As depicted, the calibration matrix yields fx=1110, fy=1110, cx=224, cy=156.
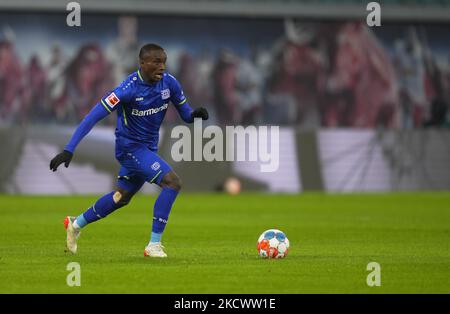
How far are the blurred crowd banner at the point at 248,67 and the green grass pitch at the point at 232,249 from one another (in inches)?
387

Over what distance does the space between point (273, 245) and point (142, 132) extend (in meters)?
2.19

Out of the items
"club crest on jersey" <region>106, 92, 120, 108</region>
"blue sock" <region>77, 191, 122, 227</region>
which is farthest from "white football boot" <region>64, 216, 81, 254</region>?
"club crest on jersey" <region>106, 92, 120, 108</region>

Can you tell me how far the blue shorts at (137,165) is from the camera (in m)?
13.8

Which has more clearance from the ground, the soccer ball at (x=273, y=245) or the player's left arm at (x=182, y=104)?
the player's left arm at (x=182, y=104)

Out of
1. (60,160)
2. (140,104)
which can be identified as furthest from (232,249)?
(60,160)

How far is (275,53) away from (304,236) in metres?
22.9

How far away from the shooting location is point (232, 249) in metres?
15.4

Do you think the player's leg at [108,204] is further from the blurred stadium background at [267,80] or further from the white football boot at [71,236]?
the blurred stadium background at [267,80]

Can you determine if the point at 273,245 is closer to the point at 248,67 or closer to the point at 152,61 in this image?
the point at 152,61

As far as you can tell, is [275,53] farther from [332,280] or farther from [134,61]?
[332,280]

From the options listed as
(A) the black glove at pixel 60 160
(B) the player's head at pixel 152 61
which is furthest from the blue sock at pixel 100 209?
(B) the player's head at pixel 152 61

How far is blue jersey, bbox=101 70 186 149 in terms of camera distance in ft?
45.0

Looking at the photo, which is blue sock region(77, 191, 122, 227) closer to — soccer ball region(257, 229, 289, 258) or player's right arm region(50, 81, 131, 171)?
player's right arm region(50, 81, 131, 171)

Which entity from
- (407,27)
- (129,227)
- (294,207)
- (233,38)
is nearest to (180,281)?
(129,227)
